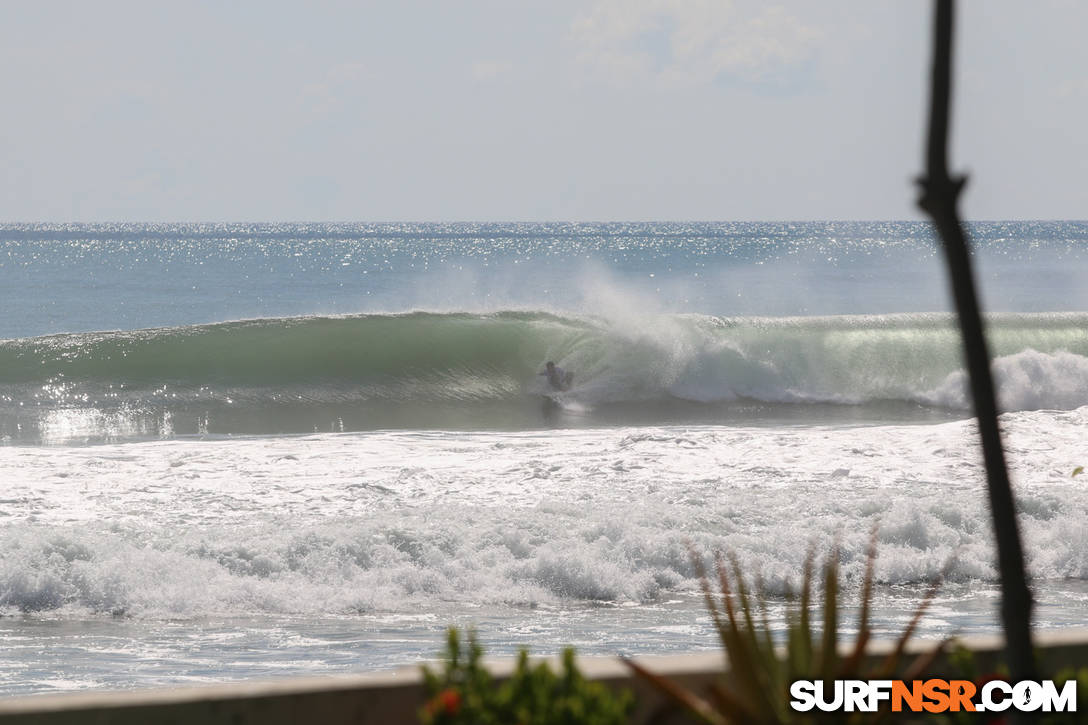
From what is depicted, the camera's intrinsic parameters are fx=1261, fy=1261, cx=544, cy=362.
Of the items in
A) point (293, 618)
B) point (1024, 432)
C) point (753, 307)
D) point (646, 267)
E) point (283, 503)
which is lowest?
point (293, 618)

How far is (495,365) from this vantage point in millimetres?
21109

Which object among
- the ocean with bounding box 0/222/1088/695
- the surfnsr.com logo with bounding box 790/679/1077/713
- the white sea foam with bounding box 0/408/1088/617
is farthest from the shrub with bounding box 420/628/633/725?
the white sea foam with bounding box 0/408/1088/617

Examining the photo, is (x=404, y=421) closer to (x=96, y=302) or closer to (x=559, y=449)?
(x=559, y=449)

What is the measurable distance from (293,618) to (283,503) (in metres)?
2.50

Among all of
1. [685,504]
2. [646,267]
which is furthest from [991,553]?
[646,267]

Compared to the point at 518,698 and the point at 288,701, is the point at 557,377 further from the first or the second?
the point at 518,698

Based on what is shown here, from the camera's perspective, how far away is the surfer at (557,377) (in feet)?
66.1

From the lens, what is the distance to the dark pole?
6.13 ft

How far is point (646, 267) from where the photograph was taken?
73938mm

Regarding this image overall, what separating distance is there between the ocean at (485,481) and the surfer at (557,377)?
0.55ft

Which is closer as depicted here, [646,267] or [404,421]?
[404,421]

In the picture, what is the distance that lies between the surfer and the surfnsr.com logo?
17.7 m

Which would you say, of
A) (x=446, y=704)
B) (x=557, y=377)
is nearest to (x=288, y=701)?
(x=446, y=704)

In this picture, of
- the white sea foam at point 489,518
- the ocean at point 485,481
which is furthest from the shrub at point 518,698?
the white sea foam at point 489,518
